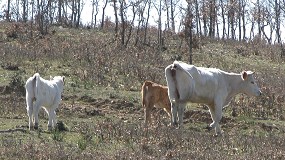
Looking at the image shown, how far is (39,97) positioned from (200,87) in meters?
3.96

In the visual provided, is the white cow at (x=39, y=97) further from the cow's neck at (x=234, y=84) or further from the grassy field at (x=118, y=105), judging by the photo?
the cow's neck at (x=234, y=84)

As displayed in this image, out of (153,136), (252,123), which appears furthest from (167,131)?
(252,123)

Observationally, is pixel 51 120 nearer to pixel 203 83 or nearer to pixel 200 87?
pixel 200 87

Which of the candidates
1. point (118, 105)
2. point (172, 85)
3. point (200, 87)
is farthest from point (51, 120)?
point (118, 105)

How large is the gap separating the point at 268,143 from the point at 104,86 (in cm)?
1060

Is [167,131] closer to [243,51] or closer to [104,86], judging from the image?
[104,86]

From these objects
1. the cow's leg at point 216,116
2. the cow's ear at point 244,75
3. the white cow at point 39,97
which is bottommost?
the cow's leg at point 216,116

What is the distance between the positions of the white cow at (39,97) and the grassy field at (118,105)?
0.45 meters

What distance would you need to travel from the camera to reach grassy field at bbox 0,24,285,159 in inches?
438

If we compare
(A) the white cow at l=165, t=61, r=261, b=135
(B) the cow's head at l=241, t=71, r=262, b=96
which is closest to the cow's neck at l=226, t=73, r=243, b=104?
(A) the white cow at l=165, t=61, r=261, b=135

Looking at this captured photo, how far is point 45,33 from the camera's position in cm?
3603

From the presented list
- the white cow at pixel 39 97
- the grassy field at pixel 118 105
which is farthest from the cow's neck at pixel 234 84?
the white cow at pixel 39 97

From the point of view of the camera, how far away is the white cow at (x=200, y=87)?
1429 cm

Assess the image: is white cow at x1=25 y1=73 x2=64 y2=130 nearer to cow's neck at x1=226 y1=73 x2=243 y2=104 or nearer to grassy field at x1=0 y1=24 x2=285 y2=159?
grassy field at x1=0 y1=24 x2=285 y2=159
